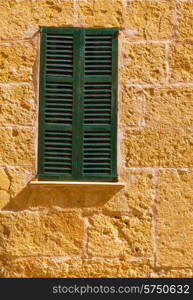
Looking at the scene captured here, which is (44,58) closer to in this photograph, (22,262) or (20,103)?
(20,103)

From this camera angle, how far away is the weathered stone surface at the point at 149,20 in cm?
700

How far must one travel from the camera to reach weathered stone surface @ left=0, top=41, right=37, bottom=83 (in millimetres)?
6988

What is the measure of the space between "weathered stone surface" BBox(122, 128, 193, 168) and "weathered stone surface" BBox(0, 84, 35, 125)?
0.85 m

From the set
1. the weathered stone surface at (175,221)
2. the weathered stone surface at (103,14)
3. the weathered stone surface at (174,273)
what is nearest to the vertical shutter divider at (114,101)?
the weathered stone surface at (103,14)

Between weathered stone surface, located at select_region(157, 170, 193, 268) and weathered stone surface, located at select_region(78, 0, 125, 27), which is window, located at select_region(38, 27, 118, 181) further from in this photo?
weathered stone surface, located at select_region(157, 170, 193, 268)

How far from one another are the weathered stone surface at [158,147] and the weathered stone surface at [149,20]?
812mm

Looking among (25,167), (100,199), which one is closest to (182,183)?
(100,199)

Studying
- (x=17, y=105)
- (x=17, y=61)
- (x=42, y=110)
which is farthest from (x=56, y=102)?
(x=17, y=61)

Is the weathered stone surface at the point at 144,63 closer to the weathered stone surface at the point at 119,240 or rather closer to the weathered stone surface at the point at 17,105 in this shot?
the weathered stone surface at the point at 17,105

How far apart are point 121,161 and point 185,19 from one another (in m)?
1.33

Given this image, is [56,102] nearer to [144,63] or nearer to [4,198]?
[144,63]

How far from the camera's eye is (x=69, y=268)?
22.5 ft

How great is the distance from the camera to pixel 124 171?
691 cm

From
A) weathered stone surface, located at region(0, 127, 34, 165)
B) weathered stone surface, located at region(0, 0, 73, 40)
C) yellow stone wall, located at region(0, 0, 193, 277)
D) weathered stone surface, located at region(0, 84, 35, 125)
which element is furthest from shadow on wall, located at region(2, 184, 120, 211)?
weathered stone surface, located at region(0, 0, 73, 40)
